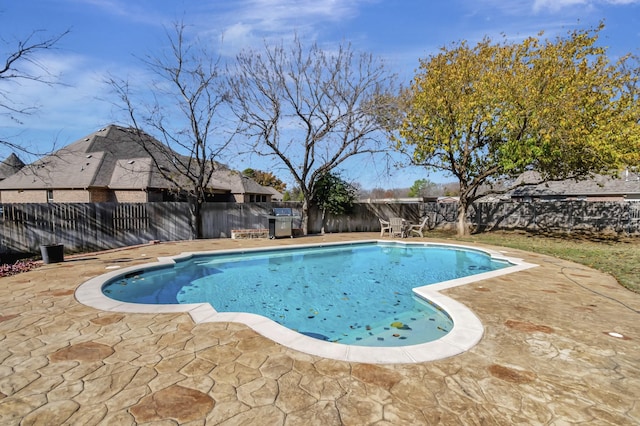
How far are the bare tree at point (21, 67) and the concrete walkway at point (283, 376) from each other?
5.52 m

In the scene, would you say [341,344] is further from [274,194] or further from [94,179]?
[274,194]

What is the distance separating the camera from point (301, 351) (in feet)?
10.6

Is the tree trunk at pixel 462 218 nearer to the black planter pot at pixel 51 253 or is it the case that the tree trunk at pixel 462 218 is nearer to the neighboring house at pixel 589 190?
the neighboring house at pixel 589 190

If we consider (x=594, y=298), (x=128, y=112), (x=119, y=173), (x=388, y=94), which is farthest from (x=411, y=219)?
(x=119, y=173)

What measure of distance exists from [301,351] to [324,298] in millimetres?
3144

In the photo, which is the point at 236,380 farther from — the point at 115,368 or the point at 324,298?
the point at 324,298

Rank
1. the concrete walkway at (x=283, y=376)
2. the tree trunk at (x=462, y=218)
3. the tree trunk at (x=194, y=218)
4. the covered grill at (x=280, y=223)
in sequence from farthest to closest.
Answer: the tree trunk at (x=462, y=218) → the covered grill at (x=280, y=223) → the tree trunk at (x=194, y=218) → the concrete walkway at (x=283, y=376)

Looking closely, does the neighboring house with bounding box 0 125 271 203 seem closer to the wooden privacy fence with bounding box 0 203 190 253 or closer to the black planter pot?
the wooden privacy fence with bounding box 0 203 190 253

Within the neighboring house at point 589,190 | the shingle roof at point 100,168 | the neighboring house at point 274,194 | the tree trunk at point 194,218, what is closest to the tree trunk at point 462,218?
the neighboring house at point 589,190

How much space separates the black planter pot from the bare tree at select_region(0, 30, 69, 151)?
2.48 metres

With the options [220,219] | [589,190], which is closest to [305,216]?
[220,219]

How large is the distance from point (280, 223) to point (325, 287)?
23.2 ft

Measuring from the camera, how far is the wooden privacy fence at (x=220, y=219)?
32.9 feet

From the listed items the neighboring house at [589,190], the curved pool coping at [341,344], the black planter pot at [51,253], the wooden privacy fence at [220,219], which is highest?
the neighboring house at [589,190]
